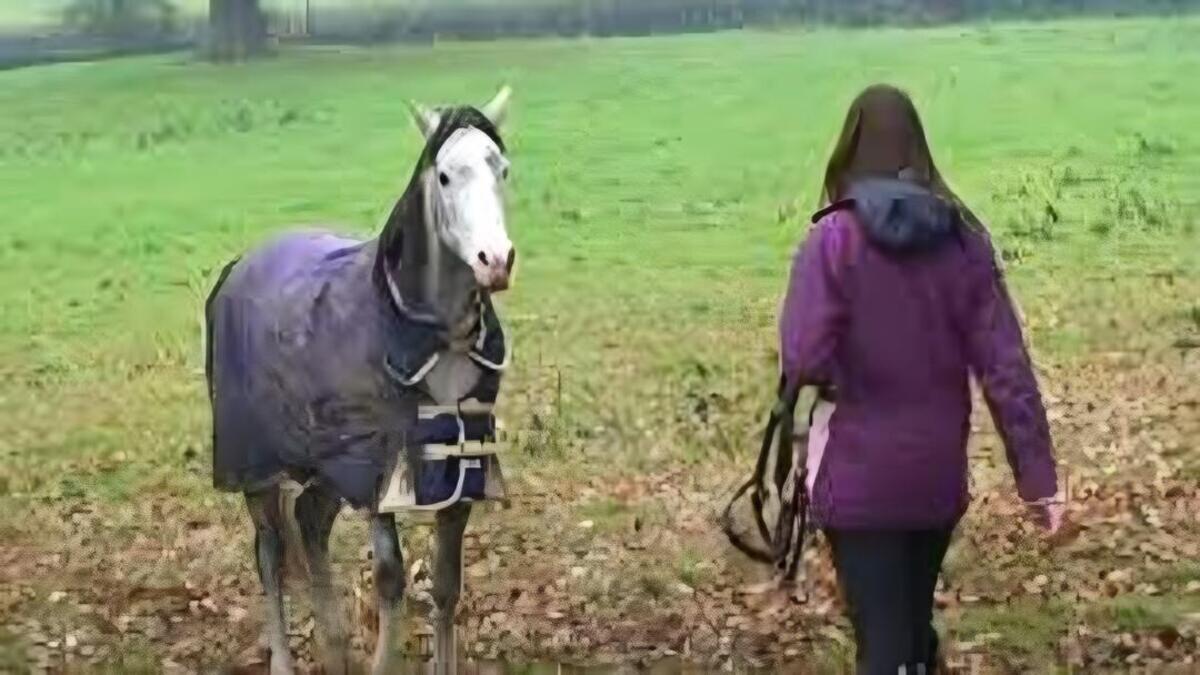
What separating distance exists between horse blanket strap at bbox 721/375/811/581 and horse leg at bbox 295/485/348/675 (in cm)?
117

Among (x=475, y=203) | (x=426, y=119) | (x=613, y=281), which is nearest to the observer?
(x=475, y=203)

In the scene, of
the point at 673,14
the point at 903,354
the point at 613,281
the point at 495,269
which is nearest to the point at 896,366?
the point at 903,354

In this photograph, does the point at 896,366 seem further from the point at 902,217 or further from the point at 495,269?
the point at 495,269

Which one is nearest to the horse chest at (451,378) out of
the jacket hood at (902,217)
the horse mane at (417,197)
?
the horse mane at (417,197)

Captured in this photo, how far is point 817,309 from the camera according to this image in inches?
142

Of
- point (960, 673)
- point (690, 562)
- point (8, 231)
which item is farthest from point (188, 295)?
point (960, 673)

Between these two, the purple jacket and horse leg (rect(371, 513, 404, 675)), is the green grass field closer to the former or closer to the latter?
horse leg (rect(371, 513, 404, 675))

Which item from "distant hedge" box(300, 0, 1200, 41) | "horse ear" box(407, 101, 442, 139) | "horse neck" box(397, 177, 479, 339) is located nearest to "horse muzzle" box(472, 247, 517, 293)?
"horse neck" box(397, 177, 479, 339)

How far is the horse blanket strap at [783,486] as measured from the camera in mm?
4000

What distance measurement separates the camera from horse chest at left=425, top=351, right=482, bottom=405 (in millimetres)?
4504

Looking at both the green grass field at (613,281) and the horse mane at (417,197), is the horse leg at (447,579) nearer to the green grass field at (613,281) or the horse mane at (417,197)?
the horse mane at (417,197)

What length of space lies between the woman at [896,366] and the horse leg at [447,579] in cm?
117

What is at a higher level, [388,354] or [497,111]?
[497,111]

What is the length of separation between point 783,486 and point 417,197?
0.99 metres
